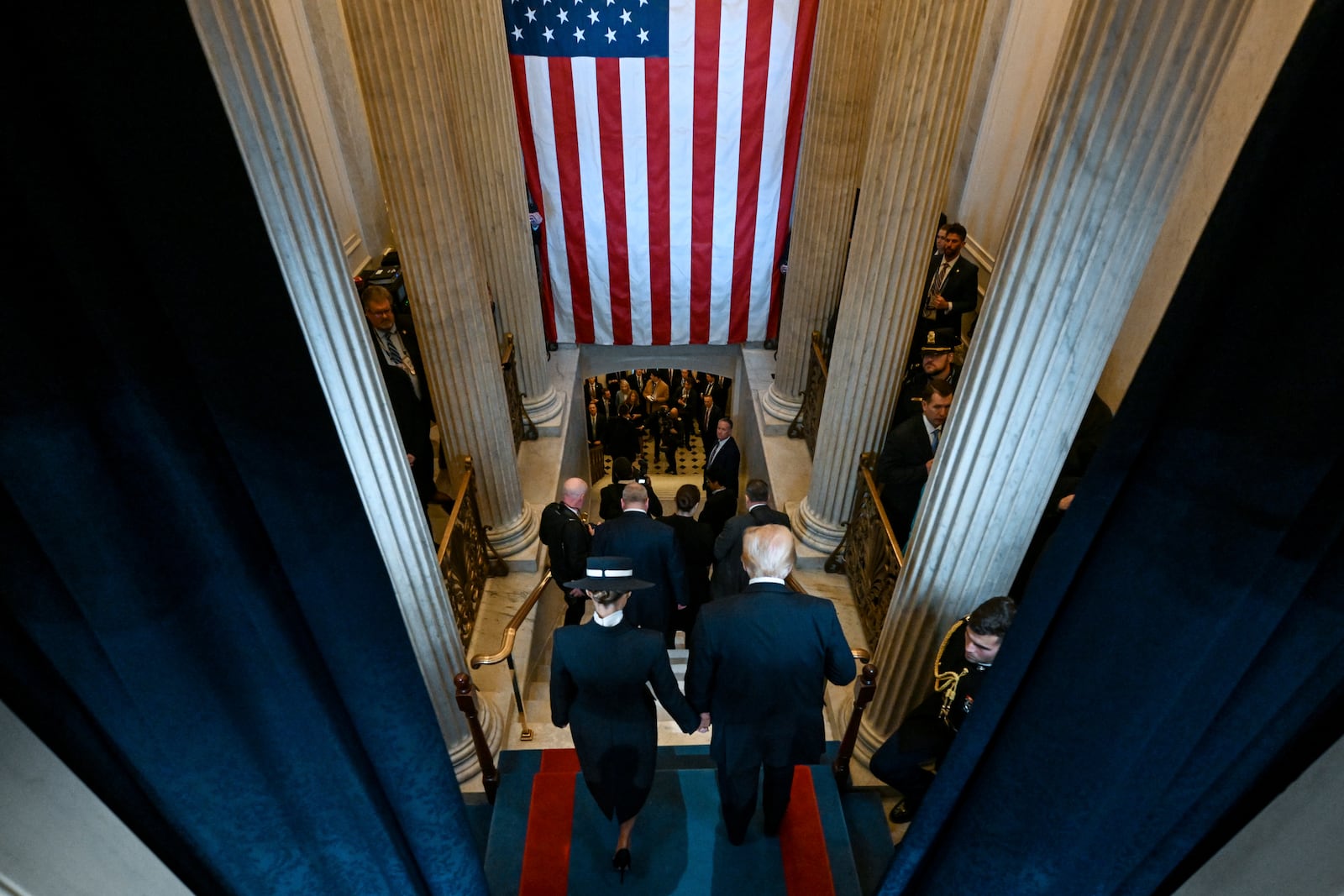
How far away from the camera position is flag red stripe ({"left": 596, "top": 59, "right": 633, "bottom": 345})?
588 centimetres

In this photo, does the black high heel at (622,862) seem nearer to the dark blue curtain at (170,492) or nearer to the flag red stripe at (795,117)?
the dark blue curtain at (170,492)

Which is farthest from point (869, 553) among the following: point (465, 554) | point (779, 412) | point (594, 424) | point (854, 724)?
point (594, 424)

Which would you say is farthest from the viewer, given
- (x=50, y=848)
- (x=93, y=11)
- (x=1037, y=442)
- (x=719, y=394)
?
(x=719, y=394)

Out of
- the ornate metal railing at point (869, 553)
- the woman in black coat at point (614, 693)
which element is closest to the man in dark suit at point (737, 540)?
the ornate metal railing at point (869, 553)

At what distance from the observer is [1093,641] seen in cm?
120

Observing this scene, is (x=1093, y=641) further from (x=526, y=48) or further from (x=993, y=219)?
(x=993, y=219)

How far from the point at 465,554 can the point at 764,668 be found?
2.59 m

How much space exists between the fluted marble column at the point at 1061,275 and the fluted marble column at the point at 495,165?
3616mm

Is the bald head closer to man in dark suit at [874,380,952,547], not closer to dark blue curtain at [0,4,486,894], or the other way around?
man in dark suit at [874,380,952,547]

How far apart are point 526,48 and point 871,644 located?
5.20 m

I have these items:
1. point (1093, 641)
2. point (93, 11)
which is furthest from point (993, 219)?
point (93, 11)

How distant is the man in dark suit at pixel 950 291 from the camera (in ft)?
18.8

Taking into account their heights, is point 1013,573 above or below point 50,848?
below

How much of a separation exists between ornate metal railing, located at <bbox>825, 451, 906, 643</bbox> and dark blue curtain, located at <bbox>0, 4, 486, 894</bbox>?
3360 mm
